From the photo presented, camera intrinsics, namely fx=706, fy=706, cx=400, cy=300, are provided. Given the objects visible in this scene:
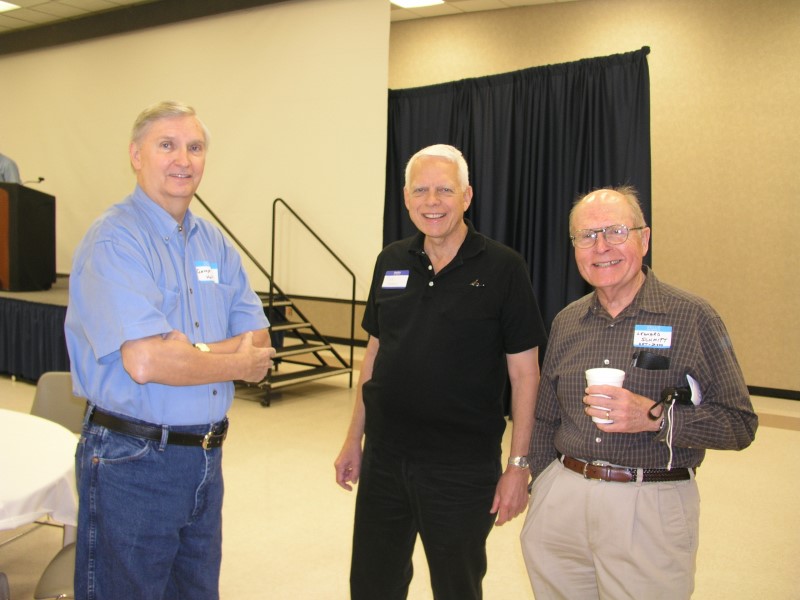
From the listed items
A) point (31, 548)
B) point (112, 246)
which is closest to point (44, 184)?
point (31, 548)

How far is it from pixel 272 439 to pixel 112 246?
3.74 metres

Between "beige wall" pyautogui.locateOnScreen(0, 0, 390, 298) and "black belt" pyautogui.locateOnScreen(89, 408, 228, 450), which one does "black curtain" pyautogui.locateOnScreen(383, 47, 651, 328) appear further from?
"black belt" pyautogui.locateOnScreen(89, 408, 228, 450)

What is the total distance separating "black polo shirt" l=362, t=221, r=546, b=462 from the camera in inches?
77.7

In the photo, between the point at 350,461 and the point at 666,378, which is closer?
the point at 666,378

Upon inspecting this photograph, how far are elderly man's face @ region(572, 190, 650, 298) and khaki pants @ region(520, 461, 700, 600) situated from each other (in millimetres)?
496

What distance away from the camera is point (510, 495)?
6.48 ft

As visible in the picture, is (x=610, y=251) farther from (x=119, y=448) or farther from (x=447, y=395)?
(x=119, y=448)

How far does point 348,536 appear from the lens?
362 centimetres

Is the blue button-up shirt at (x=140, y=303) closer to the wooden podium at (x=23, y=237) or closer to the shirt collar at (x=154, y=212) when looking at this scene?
the shirt collar at (x=154, y=212)

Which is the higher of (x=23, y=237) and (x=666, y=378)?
(x=23, y=237)

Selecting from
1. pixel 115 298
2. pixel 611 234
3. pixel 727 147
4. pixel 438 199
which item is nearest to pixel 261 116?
pixel 727 147

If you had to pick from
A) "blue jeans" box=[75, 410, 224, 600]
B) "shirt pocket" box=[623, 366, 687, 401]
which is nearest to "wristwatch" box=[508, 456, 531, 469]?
"shirt pocket" box=[623, 366, 687, 401]

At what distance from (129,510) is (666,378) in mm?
1321

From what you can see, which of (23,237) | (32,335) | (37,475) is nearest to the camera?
(37,475)
